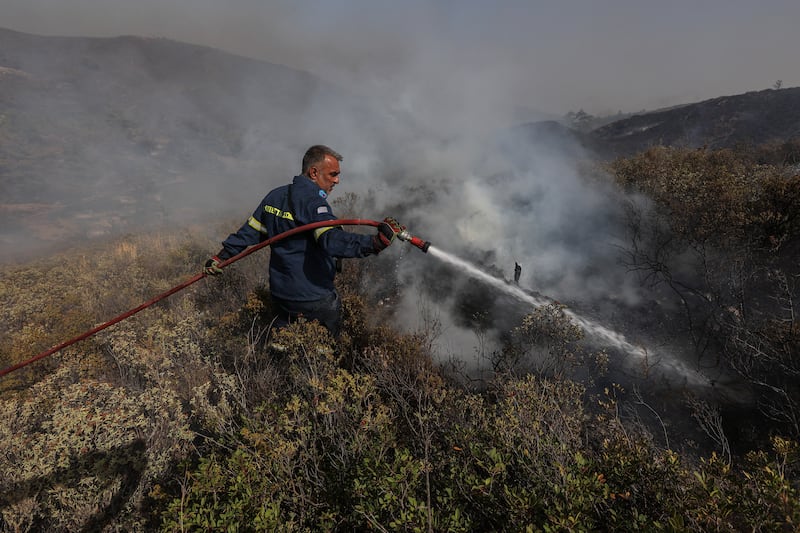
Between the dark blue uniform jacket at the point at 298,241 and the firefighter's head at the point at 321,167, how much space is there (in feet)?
0.42

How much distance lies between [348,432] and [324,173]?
2.25m

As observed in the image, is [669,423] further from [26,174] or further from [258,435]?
[26,174]

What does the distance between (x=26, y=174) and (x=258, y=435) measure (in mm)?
34690

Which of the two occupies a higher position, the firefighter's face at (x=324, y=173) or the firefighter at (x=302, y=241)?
the firefighter's face at (x=324, y=173)

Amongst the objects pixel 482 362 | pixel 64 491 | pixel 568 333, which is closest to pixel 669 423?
pixel 568 333

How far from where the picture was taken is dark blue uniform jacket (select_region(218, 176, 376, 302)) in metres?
2.87

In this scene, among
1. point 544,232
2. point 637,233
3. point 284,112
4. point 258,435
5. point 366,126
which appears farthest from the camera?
point 284,112

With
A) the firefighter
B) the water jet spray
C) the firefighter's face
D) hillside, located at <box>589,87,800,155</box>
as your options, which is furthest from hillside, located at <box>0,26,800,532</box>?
hillside, located at <box>589,87,800,155</box>

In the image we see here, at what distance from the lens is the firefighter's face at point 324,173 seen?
3.24 m

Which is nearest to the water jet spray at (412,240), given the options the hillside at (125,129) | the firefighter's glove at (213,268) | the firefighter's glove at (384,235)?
the firefighter's glove at (384,235)

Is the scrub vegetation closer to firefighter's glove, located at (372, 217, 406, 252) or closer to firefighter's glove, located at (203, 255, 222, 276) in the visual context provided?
firefighter's glove, located at (203, 255, 222, 276)

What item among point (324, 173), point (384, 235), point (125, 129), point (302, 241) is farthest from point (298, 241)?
point (125, 129)

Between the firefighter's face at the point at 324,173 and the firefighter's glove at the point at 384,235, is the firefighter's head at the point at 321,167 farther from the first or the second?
the firefighter's glove at the point at 384,235

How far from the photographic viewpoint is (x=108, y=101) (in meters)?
38.2
